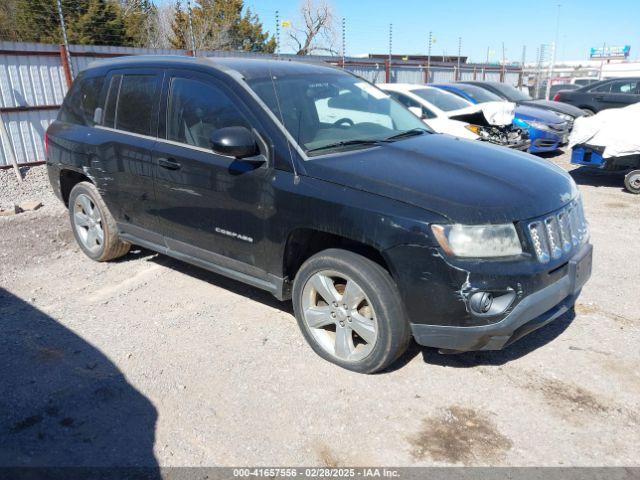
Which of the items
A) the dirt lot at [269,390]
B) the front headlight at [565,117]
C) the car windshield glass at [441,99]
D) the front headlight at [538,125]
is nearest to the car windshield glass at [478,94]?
the car windshield glass at [441,99]

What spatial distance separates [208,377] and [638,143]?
736cm

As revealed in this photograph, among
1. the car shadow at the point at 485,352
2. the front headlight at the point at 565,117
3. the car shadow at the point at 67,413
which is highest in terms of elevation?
the front headlight at the point at 565,117

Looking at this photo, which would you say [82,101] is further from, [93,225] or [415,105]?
[415,105]

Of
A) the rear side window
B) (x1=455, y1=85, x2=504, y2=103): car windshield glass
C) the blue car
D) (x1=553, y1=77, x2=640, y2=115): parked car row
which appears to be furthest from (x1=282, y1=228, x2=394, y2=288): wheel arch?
(x1=553, y1=77, x2=640, y2=115): parked car row

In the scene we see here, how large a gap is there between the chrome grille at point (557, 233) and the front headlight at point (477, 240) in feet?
0.54

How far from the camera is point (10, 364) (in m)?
3.66

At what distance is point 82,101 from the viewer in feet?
17.2

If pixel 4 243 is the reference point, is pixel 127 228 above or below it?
above

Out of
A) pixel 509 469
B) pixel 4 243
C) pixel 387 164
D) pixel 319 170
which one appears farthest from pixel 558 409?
pixel 4 243

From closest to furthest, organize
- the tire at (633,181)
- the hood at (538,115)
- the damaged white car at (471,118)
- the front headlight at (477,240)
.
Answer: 1. the front headlight at (477,240)
2. the tire at (633,181)
3. the damaged white car at (471,118)
4. the hood at (538,115)

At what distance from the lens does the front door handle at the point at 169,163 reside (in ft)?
13.4

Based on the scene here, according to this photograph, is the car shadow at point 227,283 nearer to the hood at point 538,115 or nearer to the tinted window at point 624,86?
the hood at point 538,115

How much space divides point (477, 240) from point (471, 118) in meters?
8.10

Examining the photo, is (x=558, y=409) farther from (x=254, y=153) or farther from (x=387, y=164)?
(x=254, y=153)
